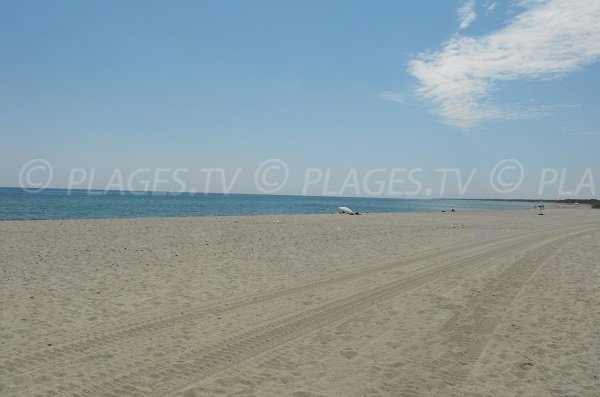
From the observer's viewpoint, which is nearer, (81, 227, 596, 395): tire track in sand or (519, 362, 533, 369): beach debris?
(81, 227, 596, 395): tire track in sand

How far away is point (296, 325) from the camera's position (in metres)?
7.33

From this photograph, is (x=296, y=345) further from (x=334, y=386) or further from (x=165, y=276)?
(x=165, y=276)

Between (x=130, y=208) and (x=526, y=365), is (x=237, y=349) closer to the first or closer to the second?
(x=526, y=365)

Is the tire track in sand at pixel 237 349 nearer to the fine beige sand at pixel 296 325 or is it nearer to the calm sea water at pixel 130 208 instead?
the fine beige sand at pixel 296 325

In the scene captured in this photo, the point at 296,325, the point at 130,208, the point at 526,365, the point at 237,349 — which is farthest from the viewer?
the point at 130,208

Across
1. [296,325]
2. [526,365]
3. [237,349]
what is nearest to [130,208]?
[296,325]

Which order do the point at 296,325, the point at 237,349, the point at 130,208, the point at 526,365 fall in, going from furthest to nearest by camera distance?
the point at 130,208 < the point at 296,325 < the point at 237,349 < the point at 526,365

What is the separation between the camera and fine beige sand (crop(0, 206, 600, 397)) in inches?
203

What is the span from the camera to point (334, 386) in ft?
16.6

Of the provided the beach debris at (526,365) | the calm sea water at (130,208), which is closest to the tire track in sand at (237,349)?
the beach debris at (526,365)

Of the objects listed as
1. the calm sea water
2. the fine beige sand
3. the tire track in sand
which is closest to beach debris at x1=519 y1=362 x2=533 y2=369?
the fine beige sand

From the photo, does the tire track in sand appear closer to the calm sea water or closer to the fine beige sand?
the fine beige sand

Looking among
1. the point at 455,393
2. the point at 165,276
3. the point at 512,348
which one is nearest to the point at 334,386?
the point at 455,393

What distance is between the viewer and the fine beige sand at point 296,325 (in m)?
5.15
